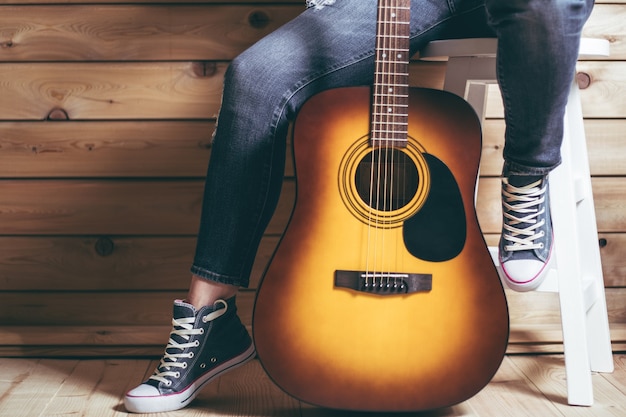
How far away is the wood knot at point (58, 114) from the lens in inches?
59.6

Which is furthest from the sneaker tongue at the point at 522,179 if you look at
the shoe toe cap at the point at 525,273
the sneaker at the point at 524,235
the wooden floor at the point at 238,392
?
the wooden floor at the point at 238,392

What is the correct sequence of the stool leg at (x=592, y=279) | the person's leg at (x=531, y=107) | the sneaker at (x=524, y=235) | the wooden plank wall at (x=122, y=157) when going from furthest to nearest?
the wooden plank wall at (x=122, y=157)
the stool leg at (x=592, y=279)
the sneaker at (x=524, y=235)
the person's leg at (x=531, y=107)

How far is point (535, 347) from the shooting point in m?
1.52

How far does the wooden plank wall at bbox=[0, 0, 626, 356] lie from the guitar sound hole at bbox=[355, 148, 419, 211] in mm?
428

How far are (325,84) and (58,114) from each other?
641 mm

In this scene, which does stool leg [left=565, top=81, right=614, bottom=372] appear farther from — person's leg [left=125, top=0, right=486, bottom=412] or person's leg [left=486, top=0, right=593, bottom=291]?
person's leg [left=125, top=0, right=486, bottom=412]

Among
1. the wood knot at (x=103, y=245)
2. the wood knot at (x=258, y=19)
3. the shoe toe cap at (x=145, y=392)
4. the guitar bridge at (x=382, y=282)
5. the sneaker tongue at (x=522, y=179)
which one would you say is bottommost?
the shoe toe cap at (x=145, y=392)

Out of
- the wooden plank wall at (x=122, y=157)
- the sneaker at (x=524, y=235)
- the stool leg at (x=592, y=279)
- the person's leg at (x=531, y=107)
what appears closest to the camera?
the person's leg at (x=531, y=107)

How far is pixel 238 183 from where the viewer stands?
114 cm

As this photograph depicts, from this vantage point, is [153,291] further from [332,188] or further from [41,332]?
[332,188]

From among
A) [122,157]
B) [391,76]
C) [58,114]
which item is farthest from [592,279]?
[58,114]

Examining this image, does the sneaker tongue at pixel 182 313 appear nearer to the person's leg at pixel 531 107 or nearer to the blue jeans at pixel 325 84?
the blue jeans at pixel 325 84

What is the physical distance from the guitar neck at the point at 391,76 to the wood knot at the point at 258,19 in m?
0.40

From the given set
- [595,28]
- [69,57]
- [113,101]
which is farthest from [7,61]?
[595,28]
